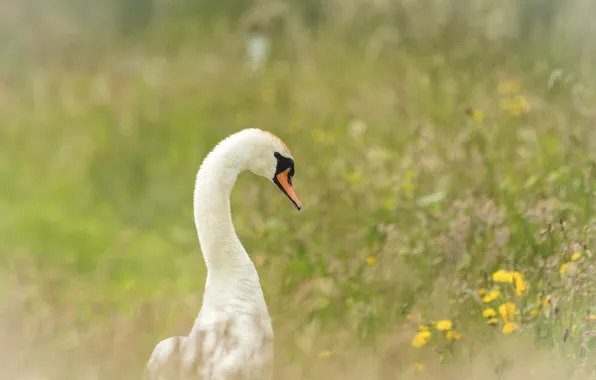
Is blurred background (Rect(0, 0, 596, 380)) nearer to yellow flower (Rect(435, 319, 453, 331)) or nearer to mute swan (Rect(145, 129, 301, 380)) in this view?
yellow flower (Rect(435, 319, 453, 331))

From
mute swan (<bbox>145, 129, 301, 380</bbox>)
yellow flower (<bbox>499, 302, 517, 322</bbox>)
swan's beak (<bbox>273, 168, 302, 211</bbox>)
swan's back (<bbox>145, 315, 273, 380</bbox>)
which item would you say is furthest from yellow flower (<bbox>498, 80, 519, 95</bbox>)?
swan's back (<bbox>145, 315, 273, 380</bbox>)

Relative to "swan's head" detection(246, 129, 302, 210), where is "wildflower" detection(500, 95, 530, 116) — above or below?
above

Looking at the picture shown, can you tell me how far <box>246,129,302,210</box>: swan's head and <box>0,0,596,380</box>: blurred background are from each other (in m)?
0.64

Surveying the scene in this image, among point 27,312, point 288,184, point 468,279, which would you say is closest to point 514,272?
point 468,279

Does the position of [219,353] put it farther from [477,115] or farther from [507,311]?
[477,115]

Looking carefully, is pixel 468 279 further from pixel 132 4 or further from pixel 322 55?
pixel 132 4

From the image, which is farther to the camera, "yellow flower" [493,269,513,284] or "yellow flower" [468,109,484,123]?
"yellow flower" [468,109,484,123]

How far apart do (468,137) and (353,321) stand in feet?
4.86

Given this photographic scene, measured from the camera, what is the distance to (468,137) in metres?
4.52

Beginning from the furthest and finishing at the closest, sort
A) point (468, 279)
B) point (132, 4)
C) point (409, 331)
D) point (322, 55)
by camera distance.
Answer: point (322, 55)
point (132, 4)
point (468, 279)
point (409, 331)

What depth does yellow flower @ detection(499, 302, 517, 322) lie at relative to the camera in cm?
333

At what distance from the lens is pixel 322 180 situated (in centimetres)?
447

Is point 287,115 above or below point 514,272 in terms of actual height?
above

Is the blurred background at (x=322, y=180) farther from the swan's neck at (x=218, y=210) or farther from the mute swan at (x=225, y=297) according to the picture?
the swan's neck at (x=218, y=210)
